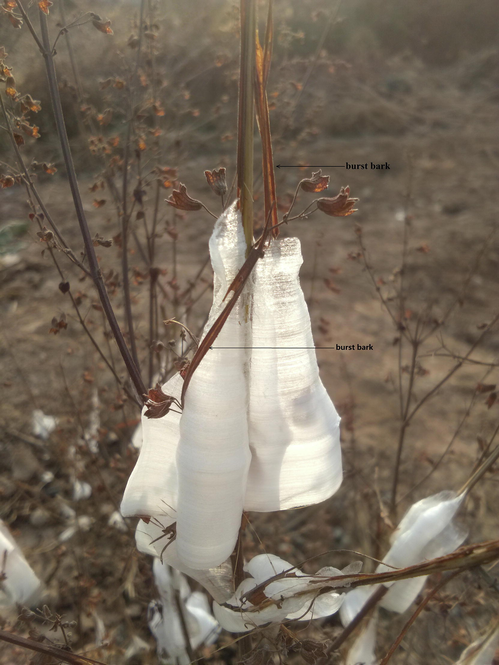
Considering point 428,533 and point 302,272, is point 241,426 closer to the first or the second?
point 428,533

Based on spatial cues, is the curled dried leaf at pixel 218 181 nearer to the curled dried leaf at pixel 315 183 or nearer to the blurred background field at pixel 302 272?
the curled dried leaf at pixel 315 183

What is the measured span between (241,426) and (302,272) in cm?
414

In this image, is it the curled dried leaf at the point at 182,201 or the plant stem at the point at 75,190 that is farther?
the plant stem at the point at 75,190

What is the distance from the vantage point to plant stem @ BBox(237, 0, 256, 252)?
646 mm

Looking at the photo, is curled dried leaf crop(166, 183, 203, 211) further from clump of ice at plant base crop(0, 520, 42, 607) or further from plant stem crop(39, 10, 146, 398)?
clump of ice at plant base crop(0, 520, 42, 607)

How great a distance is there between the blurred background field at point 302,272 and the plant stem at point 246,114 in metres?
0.61

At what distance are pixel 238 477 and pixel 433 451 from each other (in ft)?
8.28

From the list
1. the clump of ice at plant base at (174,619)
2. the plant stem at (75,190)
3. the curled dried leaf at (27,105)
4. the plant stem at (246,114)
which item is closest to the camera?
the plant stem at (246,114)

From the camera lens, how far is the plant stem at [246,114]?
646 millimetres

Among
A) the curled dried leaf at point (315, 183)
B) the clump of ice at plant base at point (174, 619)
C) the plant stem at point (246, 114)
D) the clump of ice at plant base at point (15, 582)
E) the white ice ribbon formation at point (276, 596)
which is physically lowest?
the clump of ice at plant base at point (174, 619)

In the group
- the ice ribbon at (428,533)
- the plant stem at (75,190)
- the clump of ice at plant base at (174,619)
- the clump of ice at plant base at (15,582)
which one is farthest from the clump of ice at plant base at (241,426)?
the clump of ice at plant base at (174,619)

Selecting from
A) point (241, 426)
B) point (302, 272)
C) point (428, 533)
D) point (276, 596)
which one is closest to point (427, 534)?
point (428, 533)

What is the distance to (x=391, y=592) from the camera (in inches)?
47.8

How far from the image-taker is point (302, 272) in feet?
16.0
